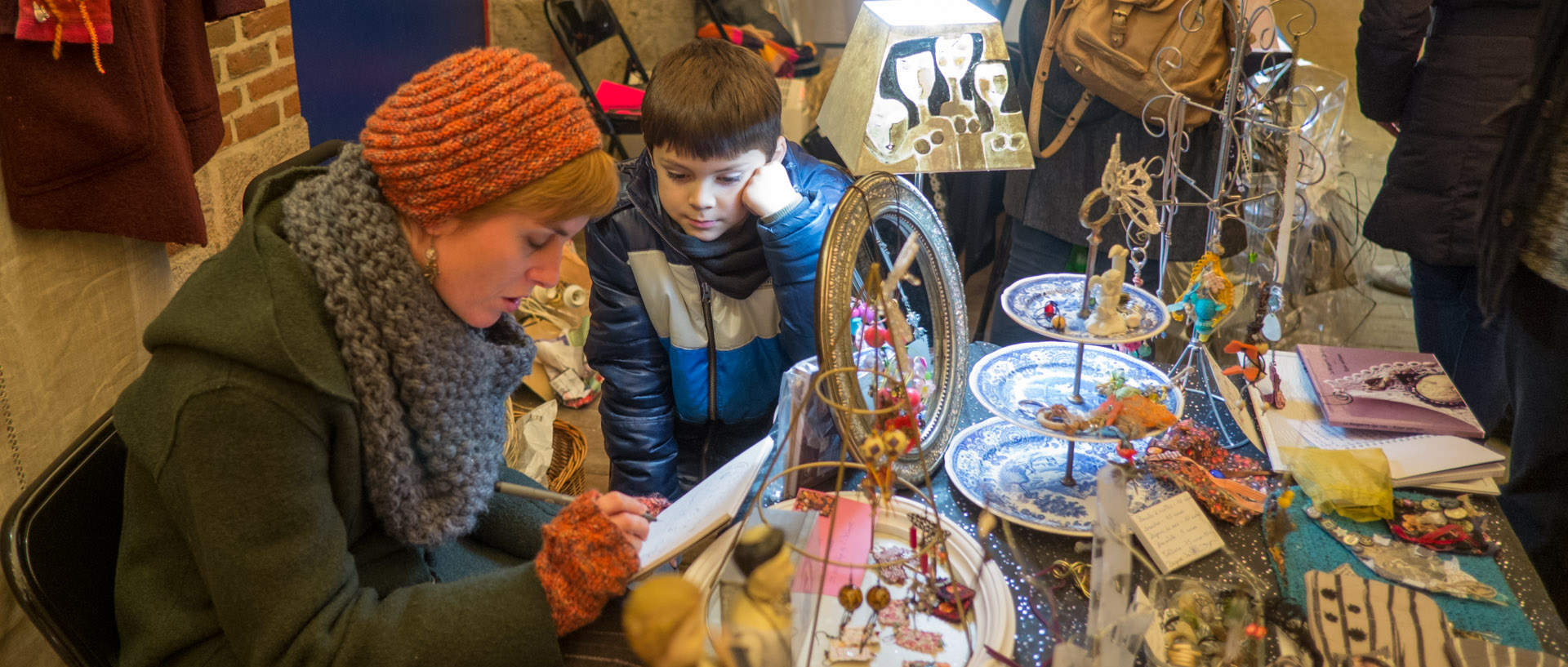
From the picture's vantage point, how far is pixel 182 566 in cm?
114

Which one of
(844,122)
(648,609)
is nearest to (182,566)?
(648,609)

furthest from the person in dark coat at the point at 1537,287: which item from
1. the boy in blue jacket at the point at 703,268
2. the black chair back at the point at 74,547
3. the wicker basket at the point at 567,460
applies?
the black chair back at the point at 74,547

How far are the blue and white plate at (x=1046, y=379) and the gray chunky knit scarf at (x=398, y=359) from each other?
28.9 inches

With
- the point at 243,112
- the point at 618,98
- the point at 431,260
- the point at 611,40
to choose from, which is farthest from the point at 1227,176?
the point at 611,40

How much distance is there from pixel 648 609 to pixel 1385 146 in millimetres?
4220

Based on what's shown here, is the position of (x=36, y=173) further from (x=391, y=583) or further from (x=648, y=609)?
(x=648, y=609)

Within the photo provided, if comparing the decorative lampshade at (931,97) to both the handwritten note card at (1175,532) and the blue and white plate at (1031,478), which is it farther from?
the handwritten note card at (1175,532)

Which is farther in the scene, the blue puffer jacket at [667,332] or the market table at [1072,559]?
the blue puffer jacket at [667,332]

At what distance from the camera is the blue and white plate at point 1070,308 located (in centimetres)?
141

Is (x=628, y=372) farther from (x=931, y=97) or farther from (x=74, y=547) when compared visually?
(x=74, y=547)

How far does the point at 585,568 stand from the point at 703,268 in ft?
2.49

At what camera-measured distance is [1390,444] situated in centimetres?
163

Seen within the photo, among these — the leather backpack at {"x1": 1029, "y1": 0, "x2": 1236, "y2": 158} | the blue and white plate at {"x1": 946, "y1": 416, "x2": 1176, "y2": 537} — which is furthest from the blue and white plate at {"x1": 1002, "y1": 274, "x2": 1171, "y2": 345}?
the leather backpack at {"x1": 1029, "y1": 0, "x2": 1236, "y2": 158}

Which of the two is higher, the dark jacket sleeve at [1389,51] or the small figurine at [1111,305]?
the dark jacket sleeve at [1389,51]
